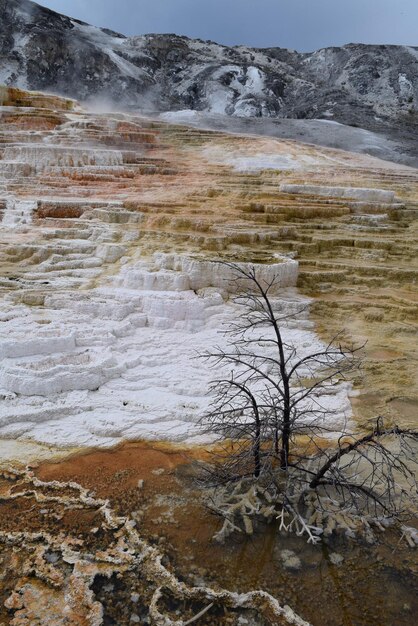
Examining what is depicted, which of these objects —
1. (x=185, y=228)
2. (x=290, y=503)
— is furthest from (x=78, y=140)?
(x=290, y=503)

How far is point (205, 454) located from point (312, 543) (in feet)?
3.70

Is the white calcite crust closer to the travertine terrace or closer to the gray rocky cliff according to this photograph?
the travertine terrace

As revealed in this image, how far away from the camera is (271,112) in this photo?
2517 centimetres

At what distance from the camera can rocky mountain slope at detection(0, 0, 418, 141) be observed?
25.5 m

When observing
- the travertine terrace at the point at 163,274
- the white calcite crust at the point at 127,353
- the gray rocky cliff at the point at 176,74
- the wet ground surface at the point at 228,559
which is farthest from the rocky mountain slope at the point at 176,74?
the wet ground surface at the point at 228,559

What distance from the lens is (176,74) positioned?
2873cm

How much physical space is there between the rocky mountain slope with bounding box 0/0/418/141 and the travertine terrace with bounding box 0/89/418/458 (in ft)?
49.1

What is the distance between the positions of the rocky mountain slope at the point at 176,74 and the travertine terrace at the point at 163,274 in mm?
14953

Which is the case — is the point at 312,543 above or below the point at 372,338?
below

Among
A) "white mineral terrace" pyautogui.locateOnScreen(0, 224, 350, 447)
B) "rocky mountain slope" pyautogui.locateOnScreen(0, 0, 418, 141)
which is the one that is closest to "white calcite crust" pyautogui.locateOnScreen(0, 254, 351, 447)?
"white mineral terrace" pyautogui.locateOnScreen(0, 224, 350, 447)

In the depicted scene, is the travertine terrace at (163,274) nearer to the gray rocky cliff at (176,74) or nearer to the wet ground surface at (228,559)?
the wet ground surface at (228,559)

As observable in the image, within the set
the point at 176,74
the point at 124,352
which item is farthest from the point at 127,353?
the point at 176,74

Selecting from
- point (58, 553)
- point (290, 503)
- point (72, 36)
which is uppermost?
point (72, 36)

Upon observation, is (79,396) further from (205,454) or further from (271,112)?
(271,112)
